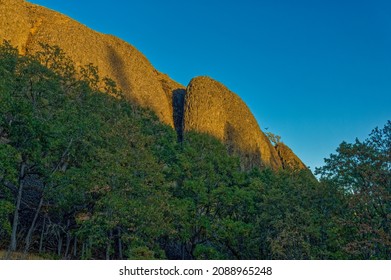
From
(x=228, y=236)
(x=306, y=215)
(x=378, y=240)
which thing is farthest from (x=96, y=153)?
(x=378, y=240)

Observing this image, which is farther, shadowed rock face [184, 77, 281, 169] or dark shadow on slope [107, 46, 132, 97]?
shadowed rock face [184, 77, 281, 169]

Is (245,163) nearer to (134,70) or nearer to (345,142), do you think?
(134,70)

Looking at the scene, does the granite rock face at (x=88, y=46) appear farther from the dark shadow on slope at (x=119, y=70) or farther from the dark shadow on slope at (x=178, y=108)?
the dark shadow on slope at (x=178, y=108)

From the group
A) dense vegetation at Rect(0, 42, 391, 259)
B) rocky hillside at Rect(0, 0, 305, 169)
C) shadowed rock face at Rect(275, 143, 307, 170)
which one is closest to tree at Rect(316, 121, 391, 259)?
dense vegetation at Rect(0, 42, 391, 259)

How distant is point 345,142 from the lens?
2311 cm

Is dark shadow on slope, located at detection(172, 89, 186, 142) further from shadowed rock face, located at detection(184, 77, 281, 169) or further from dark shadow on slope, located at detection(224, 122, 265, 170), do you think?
dark shadow on slope, located at detection(224, 122, 265, 170)

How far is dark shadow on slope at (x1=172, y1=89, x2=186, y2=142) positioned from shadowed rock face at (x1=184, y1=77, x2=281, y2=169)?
198cm

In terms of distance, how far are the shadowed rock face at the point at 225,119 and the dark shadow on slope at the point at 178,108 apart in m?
1.98

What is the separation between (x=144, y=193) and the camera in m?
27.0

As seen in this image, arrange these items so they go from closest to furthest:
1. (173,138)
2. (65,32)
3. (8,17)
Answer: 1. (173,138)
2. (8,17)
3. (65,32)

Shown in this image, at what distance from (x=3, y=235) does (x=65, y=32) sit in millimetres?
45840

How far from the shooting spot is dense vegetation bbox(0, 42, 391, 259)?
21.4 meters

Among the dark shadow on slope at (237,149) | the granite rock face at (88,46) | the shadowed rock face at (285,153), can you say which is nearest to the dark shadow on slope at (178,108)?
the granite rock face at (88,46)

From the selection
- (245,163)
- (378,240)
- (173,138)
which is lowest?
(378,240)
